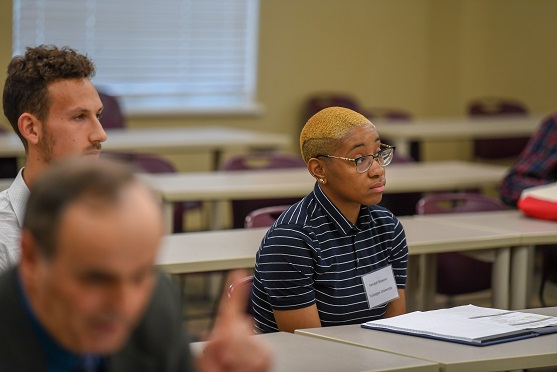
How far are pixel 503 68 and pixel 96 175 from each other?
8.36 m

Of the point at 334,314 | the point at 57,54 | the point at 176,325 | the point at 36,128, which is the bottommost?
the point at 334,314

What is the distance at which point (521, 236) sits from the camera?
3594mm

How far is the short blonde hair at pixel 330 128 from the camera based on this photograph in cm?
268

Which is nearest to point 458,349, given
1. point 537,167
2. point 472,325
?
point 472,325

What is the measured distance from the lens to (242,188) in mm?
4574

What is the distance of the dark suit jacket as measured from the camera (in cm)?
126

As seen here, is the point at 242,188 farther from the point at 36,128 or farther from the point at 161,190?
the point at 36,128

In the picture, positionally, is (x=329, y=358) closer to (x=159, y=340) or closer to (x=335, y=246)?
(x=335, y=246)

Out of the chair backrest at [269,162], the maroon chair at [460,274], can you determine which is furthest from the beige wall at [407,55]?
the maroon chair at [460,274]

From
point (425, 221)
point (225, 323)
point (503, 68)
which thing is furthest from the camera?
point (503, 68)

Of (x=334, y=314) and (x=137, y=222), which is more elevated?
(x=137, y=222)

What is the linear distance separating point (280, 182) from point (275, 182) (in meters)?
0.02

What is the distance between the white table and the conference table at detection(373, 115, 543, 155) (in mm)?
3090

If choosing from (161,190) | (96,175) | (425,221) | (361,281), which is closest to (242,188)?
(161,190)
